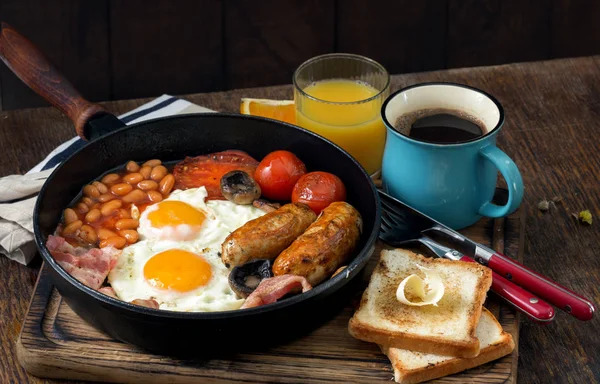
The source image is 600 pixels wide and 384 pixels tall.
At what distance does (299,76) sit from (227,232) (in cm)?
79

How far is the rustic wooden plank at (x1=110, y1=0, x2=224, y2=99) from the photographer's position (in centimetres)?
428

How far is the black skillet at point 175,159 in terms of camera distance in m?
2.07

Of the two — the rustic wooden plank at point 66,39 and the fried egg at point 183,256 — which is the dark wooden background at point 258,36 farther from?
the fried egg at point 183,256

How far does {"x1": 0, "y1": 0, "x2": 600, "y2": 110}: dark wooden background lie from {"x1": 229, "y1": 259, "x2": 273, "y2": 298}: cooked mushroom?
235cm

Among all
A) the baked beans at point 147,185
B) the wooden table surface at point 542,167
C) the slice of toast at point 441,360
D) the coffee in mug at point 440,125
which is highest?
the coffee in mug at point 440,125

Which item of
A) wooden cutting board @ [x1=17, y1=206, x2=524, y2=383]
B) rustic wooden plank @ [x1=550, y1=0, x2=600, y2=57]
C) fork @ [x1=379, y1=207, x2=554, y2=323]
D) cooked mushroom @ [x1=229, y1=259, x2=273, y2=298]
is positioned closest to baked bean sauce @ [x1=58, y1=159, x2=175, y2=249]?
wooden cutting board @ [x1=17, y1=206, x2=524, y2=383]

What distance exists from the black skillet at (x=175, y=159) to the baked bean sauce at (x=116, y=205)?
0.06 m

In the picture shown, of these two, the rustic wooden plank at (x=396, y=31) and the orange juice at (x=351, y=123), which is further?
the rustic wooden plank at (x=396, y=31)

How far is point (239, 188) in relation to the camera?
2.65 metres

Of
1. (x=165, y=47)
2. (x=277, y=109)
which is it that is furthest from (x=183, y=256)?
(x=165, y=47)

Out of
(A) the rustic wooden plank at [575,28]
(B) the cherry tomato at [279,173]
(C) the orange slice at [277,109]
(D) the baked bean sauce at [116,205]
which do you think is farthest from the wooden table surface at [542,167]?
(A) the rustic wooden plank at [575,28]

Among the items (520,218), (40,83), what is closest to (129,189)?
(40,83)

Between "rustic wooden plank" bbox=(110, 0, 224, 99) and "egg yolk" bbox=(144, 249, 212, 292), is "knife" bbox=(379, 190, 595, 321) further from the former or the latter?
"rustic wooden plank" bbox=(110, 0, 224, 99)

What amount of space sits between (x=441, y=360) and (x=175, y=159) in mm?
1253
